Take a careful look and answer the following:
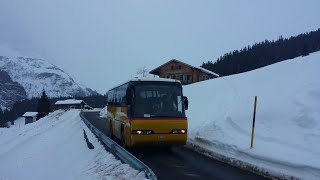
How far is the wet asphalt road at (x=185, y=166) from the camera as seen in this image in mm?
12711

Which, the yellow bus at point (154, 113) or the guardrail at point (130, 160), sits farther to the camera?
the yellow bus at point (154, 113)

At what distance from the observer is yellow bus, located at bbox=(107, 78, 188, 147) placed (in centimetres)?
1680

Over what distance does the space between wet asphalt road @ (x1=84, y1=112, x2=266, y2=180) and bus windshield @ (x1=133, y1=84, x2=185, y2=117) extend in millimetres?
1753

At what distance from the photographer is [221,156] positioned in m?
16.2

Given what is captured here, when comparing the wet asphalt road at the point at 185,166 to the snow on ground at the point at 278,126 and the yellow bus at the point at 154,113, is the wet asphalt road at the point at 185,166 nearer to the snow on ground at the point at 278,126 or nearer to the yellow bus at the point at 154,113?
the yellow bus at the point at 154,113

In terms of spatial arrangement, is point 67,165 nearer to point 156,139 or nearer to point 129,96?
point 129,96

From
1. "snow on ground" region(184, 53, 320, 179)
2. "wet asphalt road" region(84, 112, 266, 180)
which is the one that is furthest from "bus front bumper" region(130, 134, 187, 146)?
"snow on ground" region(184, 53, 320, 179)

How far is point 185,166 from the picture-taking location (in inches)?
568

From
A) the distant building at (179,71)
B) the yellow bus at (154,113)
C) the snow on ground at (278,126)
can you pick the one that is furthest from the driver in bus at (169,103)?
the distant building at (179,71)

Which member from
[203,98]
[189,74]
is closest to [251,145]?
[203,98]

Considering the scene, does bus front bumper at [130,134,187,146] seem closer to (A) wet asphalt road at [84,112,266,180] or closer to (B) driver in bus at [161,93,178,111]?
(A) wet asphalt road at [84,112,266,180]

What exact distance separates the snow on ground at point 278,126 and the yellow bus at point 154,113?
216 cm

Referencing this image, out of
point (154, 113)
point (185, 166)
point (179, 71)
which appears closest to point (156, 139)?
point (154, 113)

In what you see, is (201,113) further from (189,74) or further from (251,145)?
(189,74)
